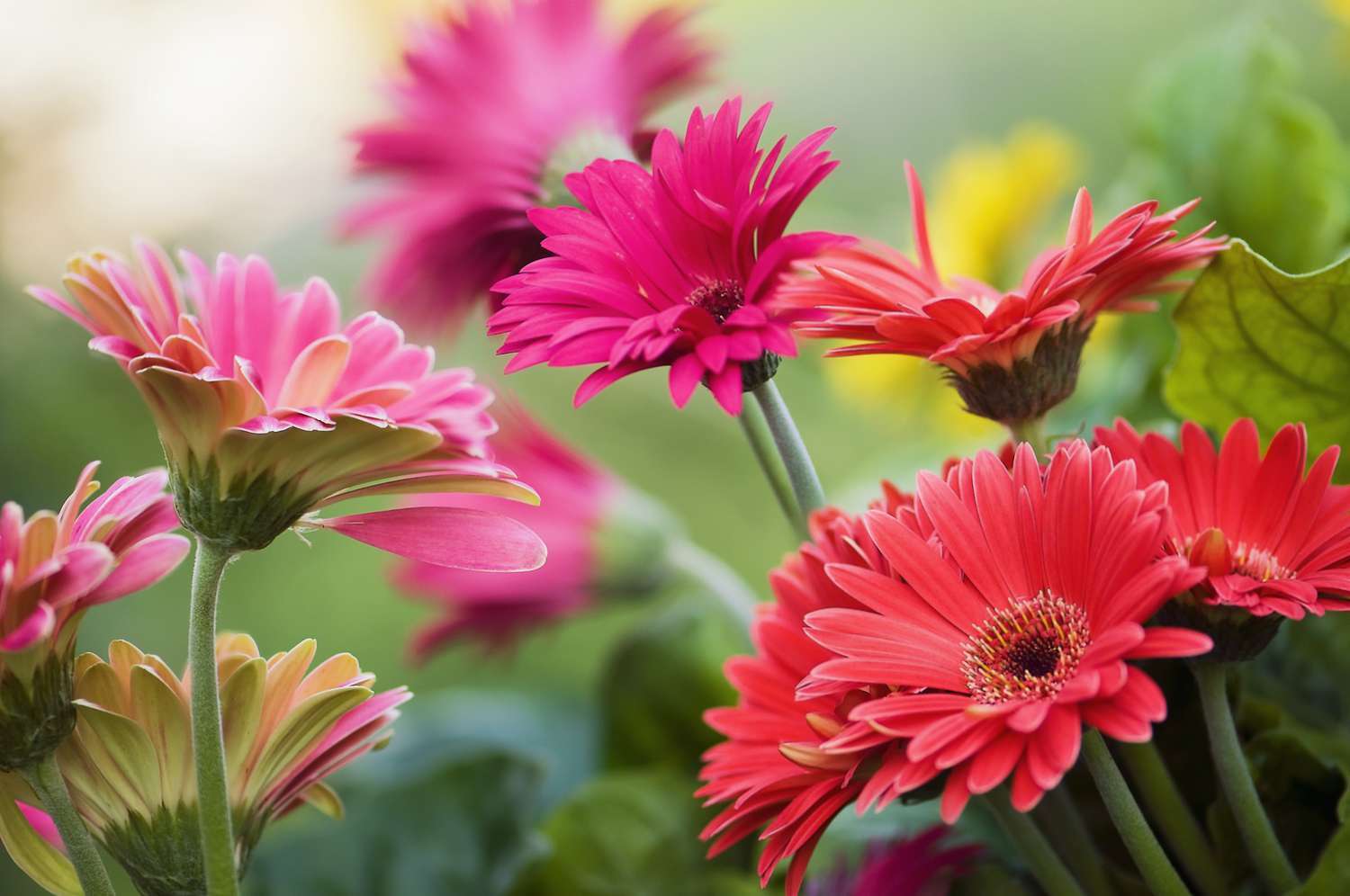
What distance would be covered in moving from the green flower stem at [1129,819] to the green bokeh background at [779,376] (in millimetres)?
383

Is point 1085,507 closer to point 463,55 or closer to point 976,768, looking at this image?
point 976,768

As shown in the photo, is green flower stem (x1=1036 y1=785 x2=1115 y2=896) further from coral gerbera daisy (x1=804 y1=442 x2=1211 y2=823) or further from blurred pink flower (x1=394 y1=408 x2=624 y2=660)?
blurred pink flower (x1=394 y1=408 x2=624 y2=660)

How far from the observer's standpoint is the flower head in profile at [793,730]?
0.19 metres

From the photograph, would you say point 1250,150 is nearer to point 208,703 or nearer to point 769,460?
point 769,460

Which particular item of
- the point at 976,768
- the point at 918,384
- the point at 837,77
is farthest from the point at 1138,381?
the point at 837,77

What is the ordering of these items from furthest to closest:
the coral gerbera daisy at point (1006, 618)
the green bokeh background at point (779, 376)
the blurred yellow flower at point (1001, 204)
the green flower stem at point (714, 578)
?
the green bokeh background at point (779, 376) → the blurred yellow flower at point (1001, 204) → the green flower stem at point (714, 578) → the coral gerbera daisy at point (1006, 618)

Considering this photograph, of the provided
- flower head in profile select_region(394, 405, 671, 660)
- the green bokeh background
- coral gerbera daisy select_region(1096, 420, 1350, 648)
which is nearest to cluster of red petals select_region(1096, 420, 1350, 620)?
coral gerbera daisy select_region(1096, 420, 1350, 648)

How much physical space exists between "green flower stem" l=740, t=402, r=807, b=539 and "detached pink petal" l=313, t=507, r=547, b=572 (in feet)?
0.16

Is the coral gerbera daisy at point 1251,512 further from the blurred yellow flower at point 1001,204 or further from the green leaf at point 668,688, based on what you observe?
the blurred yellow flower at point 1001,204

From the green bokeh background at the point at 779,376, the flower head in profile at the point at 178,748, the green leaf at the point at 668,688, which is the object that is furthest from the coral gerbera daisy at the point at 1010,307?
the green bokeh background at the point at 779,376

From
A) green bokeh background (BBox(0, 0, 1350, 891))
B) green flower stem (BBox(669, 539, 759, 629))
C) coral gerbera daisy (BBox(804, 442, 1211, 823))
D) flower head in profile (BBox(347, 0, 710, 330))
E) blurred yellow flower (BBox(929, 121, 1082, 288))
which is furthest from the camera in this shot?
green bokeh background (BBox(0, 0, 1350, 891))

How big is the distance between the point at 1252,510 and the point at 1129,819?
7 centimetres

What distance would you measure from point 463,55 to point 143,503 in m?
0.15

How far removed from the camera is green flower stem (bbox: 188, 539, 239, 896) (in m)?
0.20
